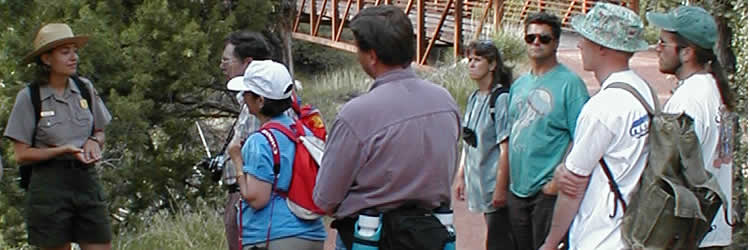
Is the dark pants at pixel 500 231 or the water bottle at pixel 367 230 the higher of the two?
the water bottle at pixel 367 230

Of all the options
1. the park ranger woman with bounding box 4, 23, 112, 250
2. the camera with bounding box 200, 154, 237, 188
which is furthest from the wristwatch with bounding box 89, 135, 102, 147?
the camera with bounding box 200, 154, 237, 188

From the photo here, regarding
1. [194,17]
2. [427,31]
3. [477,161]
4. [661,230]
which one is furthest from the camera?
[427,31]

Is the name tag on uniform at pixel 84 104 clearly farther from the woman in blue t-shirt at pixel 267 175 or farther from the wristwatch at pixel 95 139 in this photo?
the woman in blue t-shirt at pixel 267 175

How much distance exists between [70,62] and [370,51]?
105 inches

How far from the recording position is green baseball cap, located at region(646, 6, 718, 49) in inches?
170

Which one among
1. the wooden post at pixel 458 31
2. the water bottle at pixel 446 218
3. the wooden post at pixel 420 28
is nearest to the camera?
the water bottle at pixel 446 218

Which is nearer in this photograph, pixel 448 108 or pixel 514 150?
pixel 448 108

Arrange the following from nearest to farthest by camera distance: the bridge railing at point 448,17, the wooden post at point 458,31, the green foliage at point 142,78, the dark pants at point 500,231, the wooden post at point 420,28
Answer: the dark pants at point 500,231 < the green foliage at point 142,78 < the wooden post at point 458,31 < the bridge railing at point 448,17 < the wooden post at point 420,28

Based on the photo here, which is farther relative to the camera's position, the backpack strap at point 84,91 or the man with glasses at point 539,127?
the backpack strap at point 84,91

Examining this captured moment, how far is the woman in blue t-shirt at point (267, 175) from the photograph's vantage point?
4.43 meters

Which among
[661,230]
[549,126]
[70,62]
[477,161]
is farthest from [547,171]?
[70,62]

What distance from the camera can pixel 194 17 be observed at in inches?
367

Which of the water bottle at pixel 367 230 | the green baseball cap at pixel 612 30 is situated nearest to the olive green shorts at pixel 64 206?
the water bottle at pixel 367 230

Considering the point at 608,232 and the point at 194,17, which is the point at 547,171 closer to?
the point at 608,232
